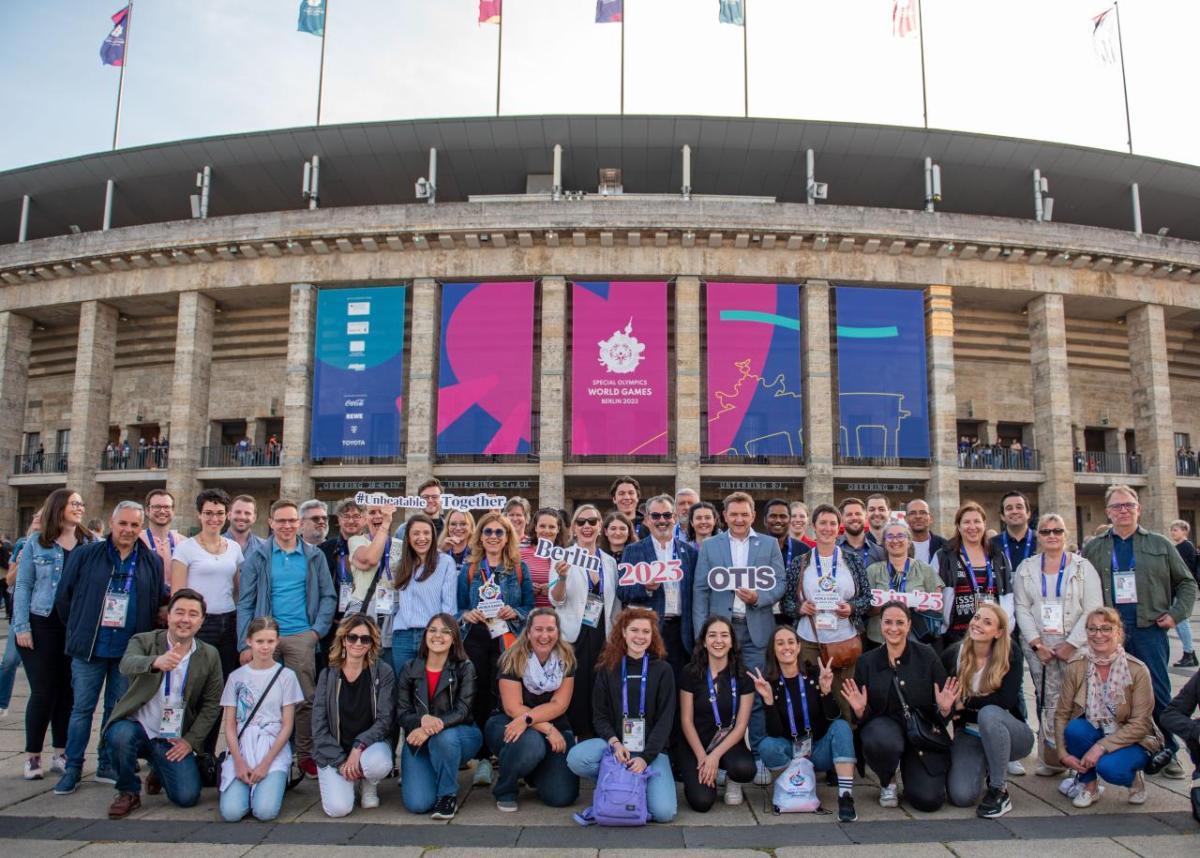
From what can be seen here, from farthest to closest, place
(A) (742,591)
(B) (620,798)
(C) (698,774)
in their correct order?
(A) (742,591)
(C) (698,774)
(B) (620,798)

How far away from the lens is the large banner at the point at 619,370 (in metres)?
22.2

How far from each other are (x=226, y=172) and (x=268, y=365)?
23.6ft

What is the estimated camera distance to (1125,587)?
6.38 metres

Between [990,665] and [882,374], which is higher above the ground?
[882,374]

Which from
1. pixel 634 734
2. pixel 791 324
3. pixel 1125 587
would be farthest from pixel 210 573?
pixel 791 324

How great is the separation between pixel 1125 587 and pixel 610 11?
81.1 ft

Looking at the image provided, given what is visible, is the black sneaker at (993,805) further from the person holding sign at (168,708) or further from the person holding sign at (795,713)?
the person holding sign at (168,708)

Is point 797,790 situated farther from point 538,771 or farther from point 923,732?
point 538,771

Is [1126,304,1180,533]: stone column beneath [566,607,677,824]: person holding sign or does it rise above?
above

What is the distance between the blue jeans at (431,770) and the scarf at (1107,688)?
440 cm

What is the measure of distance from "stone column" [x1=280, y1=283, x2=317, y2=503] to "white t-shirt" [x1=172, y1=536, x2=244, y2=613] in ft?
58.9

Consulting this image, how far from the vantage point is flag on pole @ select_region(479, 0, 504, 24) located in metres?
25.8

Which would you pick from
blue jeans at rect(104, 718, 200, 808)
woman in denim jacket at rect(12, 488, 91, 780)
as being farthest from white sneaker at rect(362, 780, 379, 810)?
woman in denim jacket at rect(12, 488, 91, 780)

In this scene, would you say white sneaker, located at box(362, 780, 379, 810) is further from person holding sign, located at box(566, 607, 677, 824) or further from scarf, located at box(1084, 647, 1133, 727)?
scarf, located at box(1084, 647, 1133, 727)
